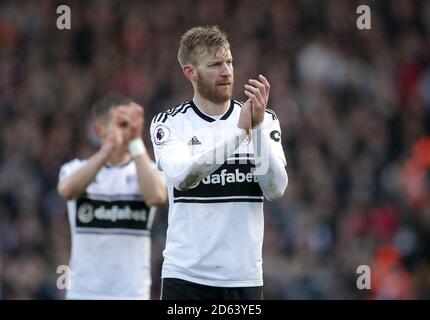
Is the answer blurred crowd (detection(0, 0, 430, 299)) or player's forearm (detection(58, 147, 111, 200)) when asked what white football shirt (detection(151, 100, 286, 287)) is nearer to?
player's forearm (detection(58, 147, 111, 200))

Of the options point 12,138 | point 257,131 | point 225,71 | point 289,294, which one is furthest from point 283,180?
point 12,138

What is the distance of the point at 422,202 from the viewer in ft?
42.3

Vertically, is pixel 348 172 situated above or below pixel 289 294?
above

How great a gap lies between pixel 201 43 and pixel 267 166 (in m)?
0.81

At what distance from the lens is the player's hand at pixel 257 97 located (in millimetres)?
5730

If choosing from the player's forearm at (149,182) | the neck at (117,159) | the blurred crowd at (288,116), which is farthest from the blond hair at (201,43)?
the blurred crowd at (288,116)

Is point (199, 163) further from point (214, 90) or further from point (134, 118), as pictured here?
point (134, 118)

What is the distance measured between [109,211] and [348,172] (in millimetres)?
6210

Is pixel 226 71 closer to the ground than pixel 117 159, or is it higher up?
higher up

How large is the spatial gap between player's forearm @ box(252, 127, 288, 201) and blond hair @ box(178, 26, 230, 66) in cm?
57

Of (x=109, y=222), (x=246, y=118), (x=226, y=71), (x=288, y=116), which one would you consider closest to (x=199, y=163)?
(x=246, y=118)

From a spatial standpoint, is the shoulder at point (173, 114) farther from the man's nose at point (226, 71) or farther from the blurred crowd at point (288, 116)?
the blurred crowd at point (288, 116)

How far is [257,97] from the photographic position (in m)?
5.74

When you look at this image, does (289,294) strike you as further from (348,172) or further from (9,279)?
(9,279)
